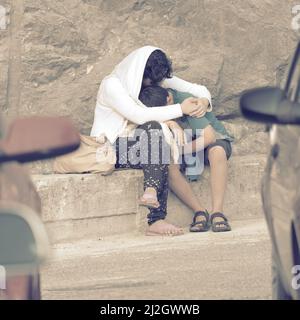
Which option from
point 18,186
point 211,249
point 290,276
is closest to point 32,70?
point 211,249

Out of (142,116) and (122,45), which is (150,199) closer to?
(142,116)

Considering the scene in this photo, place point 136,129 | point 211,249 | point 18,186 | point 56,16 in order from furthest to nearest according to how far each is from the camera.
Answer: point 56,16, point 136,129, point 211,249, point 18,186

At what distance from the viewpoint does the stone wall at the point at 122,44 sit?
11617 millimetres

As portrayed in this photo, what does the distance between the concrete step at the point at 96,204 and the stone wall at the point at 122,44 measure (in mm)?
905

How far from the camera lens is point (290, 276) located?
19.4 feet

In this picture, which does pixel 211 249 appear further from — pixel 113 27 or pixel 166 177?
pixel 113 27

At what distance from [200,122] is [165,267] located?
1831 millimetres

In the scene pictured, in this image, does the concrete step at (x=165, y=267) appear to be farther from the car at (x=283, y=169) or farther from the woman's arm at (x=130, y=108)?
the car at (x=283, y=169)

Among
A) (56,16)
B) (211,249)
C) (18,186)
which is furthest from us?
(56,16)

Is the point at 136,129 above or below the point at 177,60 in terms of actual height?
below

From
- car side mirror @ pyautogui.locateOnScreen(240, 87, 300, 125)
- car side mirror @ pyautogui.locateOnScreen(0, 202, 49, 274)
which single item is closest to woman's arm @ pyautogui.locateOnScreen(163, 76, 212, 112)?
car side mirror @ pyautogui.locateOnScreen(240, 87, 300, 125)

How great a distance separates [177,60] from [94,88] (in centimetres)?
73

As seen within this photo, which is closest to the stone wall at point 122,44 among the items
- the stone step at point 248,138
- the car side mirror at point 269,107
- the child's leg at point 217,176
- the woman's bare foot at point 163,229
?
the stone step at point 248,138

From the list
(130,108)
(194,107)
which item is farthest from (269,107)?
(194,107)
